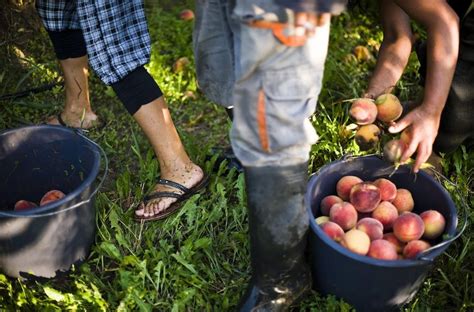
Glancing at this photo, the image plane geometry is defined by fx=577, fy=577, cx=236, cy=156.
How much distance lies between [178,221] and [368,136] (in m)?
0.84

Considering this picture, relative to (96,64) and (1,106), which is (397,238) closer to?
(96,64)

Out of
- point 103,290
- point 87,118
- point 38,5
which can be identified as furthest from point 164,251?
point 38,5

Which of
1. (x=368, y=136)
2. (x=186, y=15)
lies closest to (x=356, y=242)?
(x=368, y=136)

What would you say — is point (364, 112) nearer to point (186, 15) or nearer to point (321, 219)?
point (321, 219)

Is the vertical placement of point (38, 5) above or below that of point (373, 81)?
above

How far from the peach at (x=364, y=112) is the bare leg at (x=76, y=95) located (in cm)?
131

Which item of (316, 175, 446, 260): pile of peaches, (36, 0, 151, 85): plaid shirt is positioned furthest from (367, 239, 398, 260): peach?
(36, 0, 151, 85): plaid shirt

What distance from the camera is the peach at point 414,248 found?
181cm

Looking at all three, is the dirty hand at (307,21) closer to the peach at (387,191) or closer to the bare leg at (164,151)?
the peach at (387,191)

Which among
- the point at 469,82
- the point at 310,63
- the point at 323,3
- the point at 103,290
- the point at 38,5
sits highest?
the point at 323,3

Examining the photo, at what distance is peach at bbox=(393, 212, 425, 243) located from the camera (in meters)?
1.87

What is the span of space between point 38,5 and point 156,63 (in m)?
0.92

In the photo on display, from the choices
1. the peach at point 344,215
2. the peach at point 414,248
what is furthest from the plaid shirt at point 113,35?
the peach at point 414,248

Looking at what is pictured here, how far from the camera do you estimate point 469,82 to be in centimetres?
233
